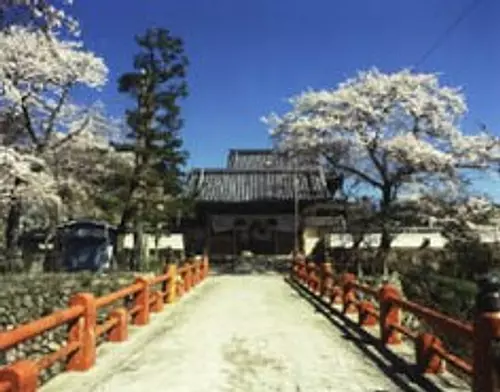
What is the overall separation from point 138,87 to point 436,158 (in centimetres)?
1390

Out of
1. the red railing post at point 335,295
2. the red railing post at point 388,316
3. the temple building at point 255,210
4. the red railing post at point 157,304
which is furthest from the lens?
the temple building at point 255,210

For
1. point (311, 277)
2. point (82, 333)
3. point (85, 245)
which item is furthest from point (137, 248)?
point (82, 333)

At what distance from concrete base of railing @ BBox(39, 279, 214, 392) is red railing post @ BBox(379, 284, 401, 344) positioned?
3.51m

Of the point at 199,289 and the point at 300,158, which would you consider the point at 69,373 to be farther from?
the point at 300,158

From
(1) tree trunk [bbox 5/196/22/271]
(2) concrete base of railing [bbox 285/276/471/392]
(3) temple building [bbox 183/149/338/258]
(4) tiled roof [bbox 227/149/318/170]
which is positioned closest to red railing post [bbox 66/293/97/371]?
(2) concrete base of railing [bbox 285/276/471/392]

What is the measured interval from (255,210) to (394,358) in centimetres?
3336

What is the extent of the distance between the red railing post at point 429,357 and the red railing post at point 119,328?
5.10 metres

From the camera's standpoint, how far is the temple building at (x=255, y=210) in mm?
44031

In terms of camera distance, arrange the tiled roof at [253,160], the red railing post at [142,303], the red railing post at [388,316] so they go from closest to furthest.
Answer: the red railing post at [388,316] < the red railing post at [142,303] < the tiled roof at [253,160]

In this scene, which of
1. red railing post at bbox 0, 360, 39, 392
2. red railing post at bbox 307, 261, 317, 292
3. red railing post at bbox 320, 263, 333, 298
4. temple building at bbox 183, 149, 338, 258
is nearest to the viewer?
red railing post at bbox 0, 360, 39, 392

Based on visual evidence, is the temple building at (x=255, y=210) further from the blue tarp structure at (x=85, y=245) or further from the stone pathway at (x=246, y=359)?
the stone pathway at (x=246, y=359)

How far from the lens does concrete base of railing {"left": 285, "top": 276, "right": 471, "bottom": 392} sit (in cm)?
947

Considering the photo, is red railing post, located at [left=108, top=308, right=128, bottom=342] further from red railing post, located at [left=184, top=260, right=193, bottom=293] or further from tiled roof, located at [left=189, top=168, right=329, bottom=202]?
tiled roof, located at [left=189, top=168, right=329, bottom=202]

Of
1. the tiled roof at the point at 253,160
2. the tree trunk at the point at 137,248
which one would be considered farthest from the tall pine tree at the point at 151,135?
the tiled roof at the point at 253,160
